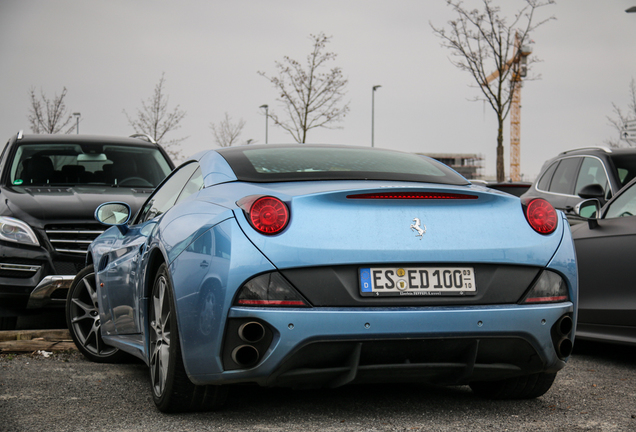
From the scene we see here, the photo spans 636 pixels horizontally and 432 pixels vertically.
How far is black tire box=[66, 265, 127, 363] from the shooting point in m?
5.77

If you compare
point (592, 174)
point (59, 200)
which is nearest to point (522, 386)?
point (59, 200)

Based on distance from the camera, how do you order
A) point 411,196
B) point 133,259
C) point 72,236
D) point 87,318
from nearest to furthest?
point 411,196
point 133,259
point 87,318
point 72,236

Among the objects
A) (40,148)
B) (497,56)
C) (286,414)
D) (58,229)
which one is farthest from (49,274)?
(497,56)

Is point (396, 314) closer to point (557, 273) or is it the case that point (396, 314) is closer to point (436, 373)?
point (436, 373)

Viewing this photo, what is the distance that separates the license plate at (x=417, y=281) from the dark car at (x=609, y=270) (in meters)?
→ 2.49

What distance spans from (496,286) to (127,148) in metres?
6.39

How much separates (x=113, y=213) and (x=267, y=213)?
2486mm

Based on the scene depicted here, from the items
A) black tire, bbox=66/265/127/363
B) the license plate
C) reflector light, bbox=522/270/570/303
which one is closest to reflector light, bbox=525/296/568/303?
reflector light, bbox=522/270/570/303

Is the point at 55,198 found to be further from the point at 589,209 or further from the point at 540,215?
the point at 540,215

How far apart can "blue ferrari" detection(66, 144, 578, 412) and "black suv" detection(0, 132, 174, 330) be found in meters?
3.26

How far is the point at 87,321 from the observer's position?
5992 millimetres

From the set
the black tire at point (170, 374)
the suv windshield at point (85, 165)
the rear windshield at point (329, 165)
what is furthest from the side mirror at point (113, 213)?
the suv windshield at point (85, 165)

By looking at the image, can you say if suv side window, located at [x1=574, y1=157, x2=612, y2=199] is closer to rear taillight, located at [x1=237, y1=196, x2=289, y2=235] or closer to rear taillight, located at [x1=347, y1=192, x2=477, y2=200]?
rear taillight, located at [x1=347, y1=192, x2=477, y2=200]

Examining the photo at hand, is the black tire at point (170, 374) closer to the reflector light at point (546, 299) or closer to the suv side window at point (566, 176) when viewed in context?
the reflector light at point (546, 299)
